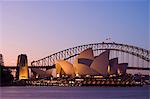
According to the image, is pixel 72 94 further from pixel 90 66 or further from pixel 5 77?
pixel 5 77

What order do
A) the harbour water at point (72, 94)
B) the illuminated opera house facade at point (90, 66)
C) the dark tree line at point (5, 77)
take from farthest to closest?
the dark tree line at point (5, 77) → the illuminated opera house facade at point (90, 66) → the harbour water at point (72, 94)

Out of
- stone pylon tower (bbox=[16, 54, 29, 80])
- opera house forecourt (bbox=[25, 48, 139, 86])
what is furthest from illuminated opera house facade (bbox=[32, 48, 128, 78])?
stone pylon tower (bbox=[16, 54, 29, 80])

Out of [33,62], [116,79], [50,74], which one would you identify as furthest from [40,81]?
[116,79]

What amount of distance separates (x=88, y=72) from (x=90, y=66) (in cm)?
223

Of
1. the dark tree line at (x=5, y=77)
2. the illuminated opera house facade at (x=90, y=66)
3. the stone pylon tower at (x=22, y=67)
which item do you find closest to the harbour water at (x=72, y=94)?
the illuminated opera house facade at (x=90, y=66)

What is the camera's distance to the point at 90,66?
8275 cm

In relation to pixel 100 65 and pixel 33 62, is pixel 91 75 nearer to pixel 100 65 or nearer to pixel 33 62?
pixel 100 65

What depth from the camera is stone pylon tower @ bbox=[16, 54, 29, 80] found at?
91.3 m

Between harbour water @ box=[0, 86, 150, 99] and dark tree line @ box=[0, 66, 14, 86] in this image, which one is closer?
harbour water @ box=[0, 86, 150, 99]

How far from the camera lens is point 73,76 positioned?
294 ft

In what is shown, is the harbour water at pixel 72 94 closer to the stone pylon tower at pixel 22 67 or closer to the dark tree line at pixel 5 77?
the dark tree line at pixel 5 77

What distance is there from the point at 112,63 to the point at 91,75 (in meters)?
3.72

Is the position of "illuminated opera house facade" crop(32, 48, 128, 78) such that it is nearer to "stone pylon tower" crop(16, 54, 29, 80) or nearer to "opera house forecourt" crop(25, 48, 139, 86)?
"opera house forecourt" crop(25, 48, 139, 86)

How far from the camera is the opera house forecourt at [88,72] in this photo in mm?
Result: 81625
